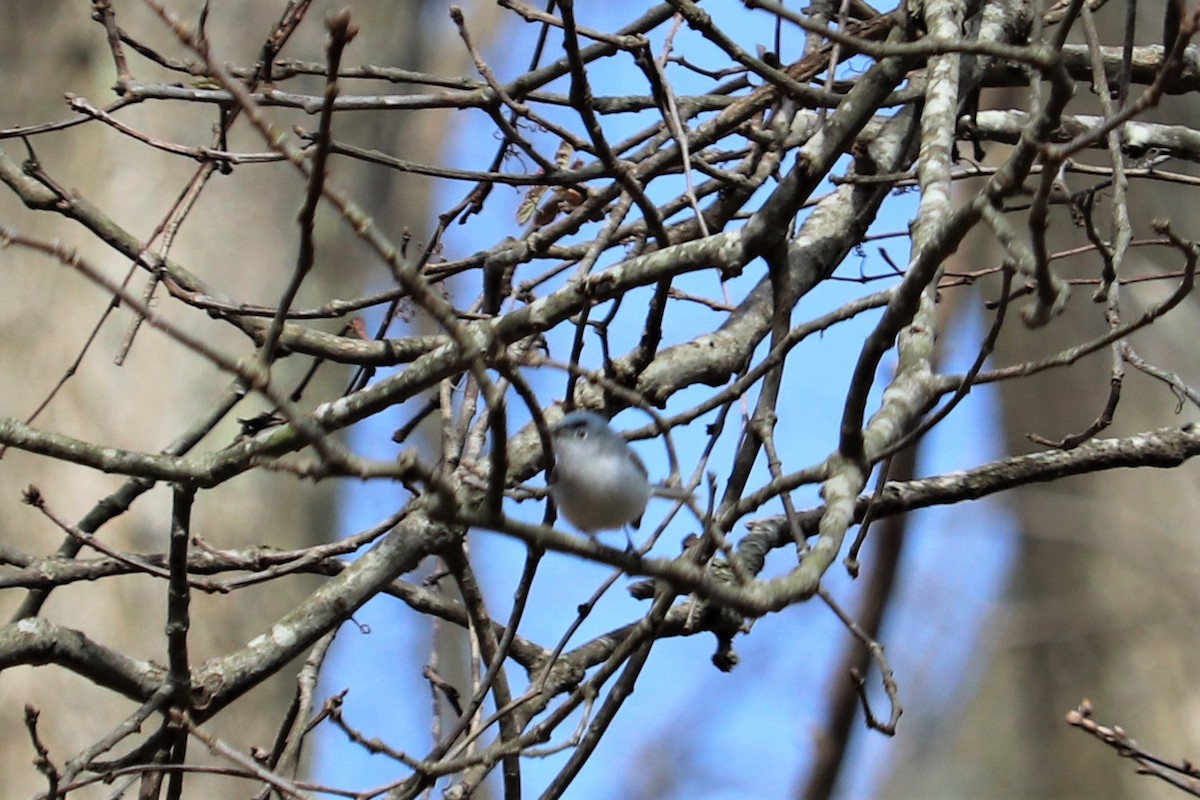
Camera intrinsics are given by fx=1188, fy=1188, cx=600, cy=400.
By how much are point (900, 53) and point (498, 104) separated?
1.00 m

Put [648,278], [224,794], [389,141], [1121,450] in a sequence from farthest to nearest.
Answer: [389,141]
[224,794]
[1121,450]
[648,278]

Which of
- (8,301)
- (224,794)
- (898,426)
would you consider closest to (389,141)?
(8,301)

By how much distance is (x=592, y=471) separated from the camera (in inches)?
71.5

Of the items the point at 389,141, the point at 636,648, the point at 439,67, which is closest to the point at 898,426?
the point at 636,648

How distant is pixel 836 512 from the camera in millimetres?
1287

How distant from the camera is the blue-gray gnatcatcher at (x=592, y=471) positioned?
71.6 inches

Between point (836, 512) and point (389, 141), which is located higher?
point (389, 141)

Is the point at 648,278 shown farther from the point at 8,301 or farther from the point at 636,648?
the point at 8,301

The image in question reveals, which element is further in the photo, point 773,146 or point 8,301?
point 8,301

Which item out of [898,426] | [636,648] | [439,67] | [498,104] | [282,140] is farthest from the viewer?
[439,67]

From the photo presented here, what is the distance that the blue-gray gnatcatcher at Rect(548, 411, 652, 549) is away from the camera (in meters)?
1.82

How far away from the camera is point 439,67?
7816 millimetres

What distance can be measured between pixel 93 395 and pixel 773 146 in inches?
96.7

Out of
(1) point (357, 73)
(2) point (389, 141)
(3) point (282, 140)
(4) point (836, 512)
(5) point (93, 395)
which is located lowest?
(4) point (836, 512)
